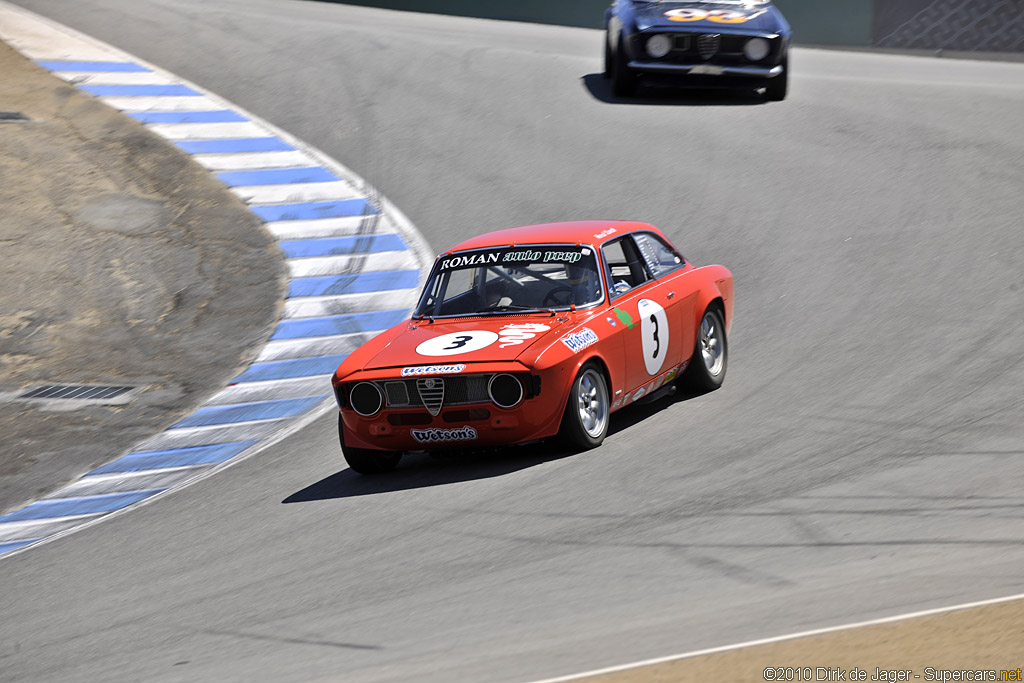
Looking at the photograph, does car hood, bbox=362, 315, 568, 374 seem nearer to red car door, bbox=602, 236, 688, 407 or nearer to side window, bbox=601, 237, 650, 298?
red car door, bbox=602, 236, 688, 407

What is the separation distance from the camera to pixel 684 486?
6.41 m

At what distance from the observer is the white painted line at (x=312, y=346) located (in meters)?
10.7

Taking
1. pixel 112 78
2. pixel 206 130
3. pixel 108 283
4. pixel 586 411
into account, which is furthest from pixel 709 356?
pixel 112 78

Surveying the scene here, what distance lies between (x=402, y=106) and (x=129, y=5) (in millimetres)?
7977

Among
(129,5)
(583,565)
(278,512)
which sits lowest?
(278,512)

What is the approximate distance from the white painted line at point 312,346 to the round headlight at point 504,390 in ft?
12.9

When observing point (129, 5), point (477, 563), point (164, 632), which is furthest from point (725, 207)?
point (129, 5)

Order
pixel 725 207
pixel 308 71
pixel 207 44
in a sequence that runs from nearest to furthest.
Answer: pixel 725 207, pixel 308 71, pixel 207 44

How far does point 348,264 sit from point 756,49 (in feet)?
18.7

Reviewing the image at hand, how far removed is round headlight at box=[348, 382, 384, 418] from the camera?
721 cm

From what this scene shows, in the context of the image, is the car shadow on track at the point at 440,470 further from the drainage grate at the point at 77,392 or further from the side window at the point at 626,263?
the drainage grate at the point at 77,392

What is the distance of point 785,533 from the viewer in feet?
17.9

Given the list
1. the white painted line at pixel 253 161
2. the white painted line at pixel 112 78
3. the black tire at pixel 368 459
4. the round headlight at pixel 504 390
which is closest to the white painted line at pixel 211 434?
the black tire at pixel 368 459

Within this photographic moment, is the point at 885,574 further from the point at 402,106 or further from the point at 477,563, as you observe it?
the point at 402,106
